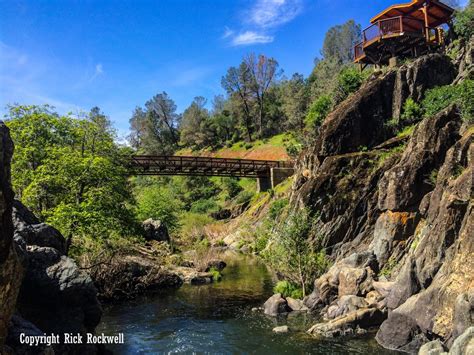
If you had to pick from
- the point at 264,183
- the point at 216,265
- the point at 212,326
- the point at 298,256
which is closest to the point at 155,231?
the point at 216,265

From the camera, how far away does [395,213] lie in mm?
25047

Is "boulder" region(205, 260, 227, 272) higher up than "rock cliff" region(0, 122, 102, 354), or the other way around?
"rock cliff" region(0, 122, 102, 354)

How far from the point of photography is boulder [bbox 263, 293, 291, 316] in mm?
22047

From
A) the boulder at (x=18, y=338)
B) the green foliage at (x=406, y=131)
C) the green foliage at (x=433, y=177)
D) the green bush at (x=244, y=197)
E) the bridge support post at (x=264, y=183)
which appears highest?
the green foliage at (x=406, y=131)

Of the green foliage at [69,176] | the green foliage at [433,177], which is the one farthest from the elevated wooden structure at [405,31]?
the green foliage at [69,176]

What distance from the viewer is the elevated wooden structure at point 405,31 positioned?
41.2 meters

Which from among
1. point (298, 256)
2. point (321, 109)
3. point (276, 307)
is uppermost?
point (321, 109)

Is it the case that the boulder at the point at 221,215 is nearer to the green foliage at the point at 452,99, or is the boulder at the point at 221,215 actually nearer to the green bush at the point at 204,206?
the green bush at the point at 204,206

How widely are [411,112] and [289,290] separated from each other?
19.7 meters

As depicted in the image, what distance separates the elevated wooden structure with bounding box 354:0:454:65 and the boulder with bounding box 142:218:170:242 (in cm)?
2835

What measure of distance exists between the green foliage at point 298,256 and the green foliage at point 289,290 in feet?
1.01

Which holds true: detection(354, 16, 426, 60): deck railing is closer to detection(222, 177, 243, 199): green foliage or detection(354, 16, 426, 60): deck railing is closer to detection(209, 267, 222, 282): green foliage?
detection(209, 267, 222, 282): green foliage

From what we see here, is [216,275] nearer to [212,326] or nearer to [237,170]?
[212,326]

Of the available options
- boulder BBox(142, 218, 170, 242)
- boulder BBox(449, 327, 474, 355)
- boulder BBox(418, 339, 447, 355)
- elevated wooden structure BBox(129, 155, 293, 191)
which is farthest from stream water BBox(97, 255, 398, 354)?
elevated wooden structure BBox(129, 155, 293, 191)
